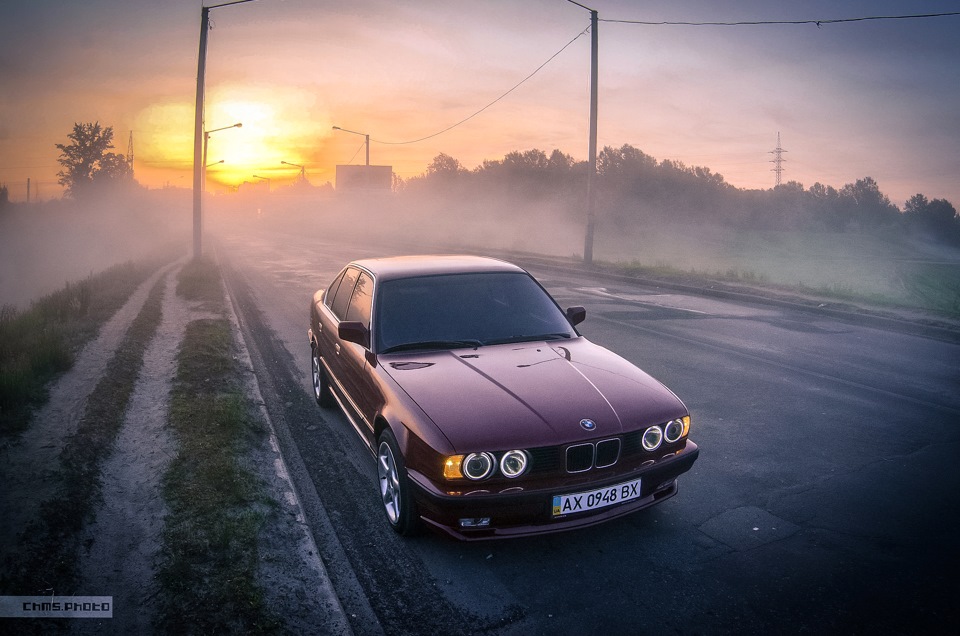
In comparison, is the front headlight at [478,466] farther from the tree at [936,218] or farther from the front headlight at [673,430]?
the tree at [936,218]

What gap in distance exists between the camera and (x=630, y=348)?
895 cm

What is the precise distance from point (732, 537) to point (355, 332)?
115 inches

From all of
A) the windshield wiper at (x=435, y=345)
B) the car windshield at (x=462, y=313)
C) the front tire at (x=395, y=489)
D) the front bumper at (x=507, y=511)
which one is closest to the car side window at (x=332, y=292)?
the car windshield at (x=462, y=313)

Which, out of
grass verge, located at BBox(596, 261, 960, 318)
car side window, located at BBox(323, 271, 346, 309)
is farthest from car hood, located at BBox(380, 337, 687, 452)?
grass verge, located at BBox(596, 261, 960, 318)

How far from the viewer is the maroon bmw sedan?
10.4 ft

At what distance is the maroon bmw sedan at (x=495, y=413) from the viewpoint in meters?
3.18

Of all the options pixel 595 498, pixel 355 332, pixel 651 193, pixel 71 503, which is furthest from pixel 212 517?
pixel 651 193

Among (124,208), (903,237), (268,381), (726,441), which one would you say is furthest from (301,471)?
(903,237)

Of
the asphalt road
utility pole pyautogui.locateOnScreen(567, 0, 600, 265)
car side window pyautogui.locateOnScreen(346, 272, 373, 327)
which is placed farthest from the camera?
utility pole pyautogui.locateOnScreen(567, 0, 600, 265)

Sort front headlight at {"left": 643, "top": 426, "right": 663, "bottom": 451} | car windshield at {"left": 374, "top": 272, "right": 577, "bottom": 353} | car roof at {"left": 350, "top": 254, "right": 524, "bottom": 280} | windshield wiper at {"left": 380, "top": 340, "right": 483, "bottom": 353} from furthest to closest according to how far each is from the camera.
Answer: car roof at {"left": 350, "top": 254, "right": 524, "bottom": 280}
car windshield at {"left": 374, "top": 272, "right": 577, "bottom": 353}
windshield wiper at {"left": 380, "top": 340, "right": 483, "bottom": 353}
front headlight at {"left": 643, "top": 426, "right": 663, "bottom": 451}

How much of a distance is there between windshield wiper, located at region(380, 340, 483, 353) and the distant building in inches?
3105

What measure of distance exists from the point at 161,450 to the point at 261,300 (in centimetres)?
1034

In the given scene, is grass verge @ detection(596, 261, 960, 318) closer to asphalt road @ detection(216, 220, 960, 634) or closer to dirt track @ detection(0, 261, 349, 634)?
asphalt road @ detection(216, 220, 960, 634)

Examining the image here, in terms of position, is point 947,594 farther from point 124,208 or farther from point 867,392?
point 124,208
